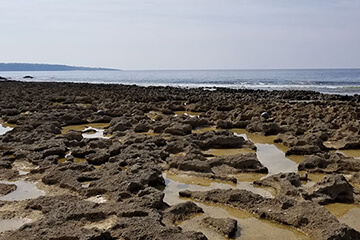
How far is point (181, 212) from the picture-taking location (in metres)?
4.10

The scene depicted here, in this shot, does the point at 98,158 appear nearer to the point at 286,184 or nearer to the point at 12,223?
the point at 12,223

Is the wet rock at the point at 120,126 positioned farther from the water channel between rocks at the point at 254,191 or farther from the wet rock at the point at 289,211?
the wet rock at the point at 289,211

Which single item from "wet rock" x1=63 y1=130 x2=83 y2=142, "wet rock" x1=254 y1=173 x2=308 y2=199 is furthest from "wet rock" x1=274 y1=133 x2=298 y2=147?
"wet rock" x1=63 y1=130 x2=83 y2=142

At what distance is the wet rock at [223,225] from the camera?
3.65 metres

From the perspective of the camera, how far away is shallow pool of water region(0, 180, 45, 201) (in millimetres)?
4758

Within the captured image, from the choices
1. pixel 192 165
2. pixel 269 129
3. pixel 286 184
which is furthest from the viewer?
pixel 269 129

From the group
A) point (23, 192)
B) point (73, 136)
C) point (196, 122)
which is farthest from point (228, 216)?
point (196, 122)

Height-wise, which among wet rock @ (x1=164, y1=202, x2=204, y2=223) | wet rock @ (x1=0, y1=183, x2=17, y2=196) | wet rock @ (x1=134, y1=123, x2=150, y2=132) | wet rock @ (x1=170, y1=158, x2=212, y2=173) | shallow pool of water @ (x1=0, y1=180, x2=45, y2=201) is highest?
wet rock @ (x1=134, y1=123, x2=150, y2=132)

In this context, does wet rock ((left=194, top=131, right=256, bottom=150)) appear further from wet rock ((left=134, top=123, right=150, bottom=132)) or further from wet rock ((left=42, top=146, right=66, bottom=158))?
wet rock ((left=42, top=146, right=66, bottom=158))

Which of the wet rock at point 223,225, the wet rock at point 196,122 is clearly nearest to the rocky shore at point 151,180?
the wet rock at point 223,225

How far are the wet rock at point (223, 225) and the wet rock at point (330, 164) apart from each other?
8.99ft

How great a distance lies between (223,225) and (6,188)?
325 centimetres

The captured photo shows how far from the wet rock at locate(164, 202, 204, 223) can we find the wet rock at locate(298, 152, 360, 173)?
105 inches

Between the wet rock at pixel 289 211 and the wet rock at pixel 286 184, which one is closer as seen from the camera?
the wet rock at pixel 289 211
